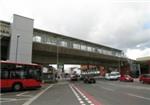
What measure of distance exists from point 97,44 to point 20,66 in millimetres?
47813

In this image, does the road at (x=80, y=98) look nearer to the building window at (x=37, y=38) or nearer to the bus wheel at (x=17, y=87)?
the bus wheel at (x=17, y=87)

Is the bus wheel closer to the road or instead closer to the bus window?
the bus window

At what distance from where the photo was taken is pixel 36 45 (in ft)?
149

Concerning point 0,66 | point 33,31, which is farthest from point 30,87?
point 33,31

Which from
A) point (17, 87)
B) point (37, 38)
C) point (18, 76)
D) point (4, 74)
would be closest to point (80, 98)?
point (4, 74)

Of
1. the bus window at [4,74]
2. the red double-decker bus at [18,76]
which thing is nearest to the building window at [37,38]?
the red double-decker bus at [18,76]

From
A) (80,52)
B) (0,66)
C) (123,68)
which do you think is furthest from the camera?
(123,68)

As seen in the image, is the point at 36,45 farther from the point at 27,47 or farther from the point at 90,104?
the point at 90,104

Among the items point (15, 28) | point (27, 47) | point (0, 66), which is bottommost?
point (0, 66)

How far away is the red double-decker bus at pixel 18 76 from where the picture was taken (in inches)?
953

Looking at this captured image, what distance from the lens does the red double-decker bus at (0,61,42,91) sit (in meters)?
24.2

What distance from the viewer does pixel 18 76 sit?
84.3 feet

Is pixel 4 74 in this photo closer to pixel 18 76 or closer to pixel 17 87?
pixel 18 76

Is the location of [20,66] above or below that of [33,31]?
below
